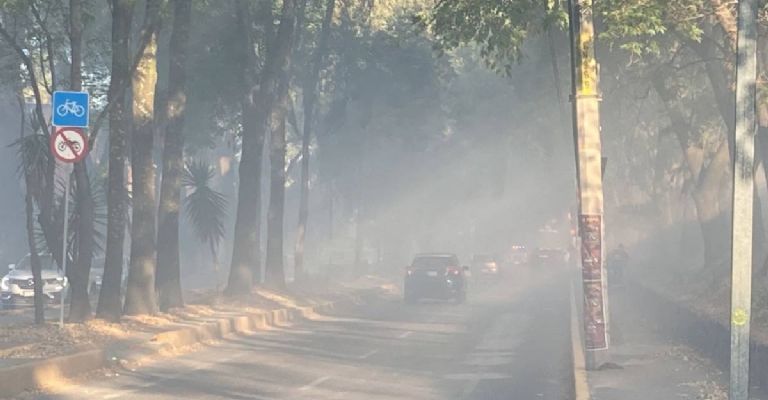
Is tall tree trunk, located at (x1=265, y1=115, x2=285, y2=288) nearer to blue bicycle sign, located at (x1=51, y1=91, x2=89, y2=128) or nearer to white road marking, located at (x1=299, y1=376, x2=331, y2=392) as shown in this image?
blue bicycle sign, located at (x1=51, y1=91, x2=89, y2=128)

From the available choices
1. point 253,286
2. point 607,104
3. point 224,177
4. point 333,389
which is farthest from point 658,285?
point 224,177

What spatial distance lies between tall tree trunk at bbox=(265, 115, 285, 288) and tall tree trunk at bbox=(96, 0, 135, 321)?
1490 cm

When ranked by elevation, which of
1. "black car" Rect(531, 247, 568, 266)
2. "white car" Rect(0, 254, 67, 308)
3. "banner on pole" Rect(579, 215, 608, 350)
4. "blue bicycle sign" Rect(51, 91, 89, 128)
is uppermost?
A: "blue bicycle sign" Rect(51, 91, 89, 128)

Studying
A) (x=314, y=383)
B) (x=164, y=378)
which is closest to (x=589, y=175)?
(x=314, y=383)

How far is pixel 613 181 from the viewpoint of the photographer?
261ft

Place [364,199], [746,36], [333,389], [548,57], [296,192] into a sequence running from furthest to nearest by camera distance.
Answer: [296,192]
[364,199]
[548,57]
[333,389]
[746,36]

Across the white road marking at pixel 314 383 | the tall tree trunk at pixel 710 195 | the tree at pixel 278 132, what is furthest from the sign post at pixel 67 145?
the tall tree trunk at pixel 710 195

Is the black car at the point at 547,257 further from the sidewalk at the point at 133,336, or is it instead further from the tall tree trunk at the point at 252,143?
the tall tree trunk at the point at 252,143

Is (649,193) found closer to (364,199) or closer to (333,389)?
(364,199)

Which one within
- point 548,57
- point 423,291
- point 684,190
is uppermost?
point 548,57

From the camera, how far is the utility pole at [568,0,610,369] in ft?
68.9

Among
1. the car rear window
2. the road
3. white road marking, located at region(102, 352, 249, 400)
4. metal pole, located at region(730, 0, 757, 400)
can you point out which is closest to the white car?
the road

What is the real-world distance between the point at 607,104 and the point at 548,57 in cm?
639

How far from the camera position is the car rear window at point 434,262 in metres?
46.6
